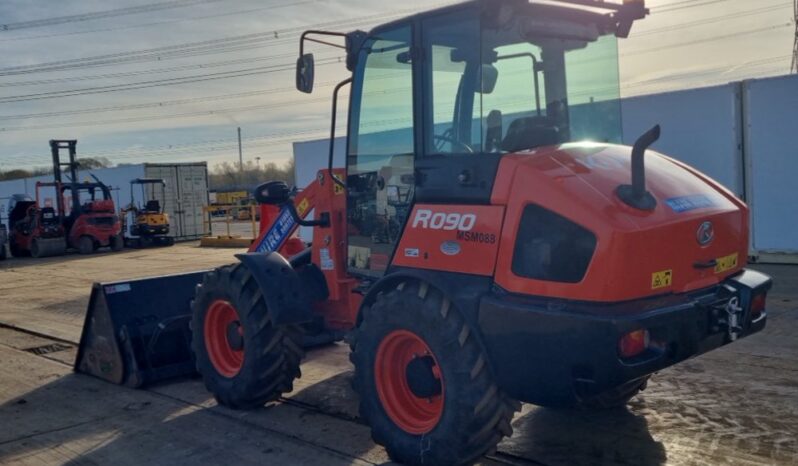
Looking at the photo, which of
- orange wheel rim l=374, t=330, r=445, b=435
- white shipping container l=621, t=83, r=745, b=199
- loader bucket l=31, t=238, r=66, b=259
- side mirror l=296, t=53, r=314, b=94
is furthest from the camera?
loader bucket l=31, t=238, r=66, b=259

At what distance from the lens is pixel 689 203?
422 centimetres

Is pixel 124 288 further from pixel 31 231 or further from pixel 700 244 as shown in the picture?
pixel 31 231

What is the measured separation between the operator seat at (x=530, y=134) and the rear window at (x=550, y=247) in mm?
545

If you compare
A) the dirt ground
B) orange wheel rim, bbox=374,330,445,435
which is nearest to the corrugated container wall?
the dirt ground

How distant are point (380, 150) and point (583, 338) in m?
1.98

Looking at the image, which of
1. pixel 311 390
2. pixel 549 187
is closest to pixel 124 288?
pixel 311 390

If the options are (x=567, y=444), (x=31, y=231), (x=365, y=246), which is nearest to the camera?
(x=567, y=444)

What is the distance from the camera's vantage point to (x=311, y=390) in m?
6.33

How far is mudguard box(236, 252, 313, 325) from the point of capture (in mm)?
5402

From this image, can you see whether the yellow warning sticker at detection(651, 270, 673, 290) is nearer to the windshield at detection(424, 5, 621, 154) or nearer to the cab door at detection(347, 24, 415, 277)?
the windshield at detection(424, 5, 621, 154)

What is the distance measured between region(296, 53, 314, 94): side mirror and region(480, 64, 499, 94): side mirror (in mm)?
1267

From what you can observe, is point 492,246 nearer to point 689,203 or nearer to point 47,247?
point 689,203

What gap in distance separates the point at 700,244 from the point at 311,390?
11.2ft

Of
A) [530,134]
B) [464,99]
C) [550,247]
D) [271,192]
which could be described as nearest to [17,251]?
[271,192]
